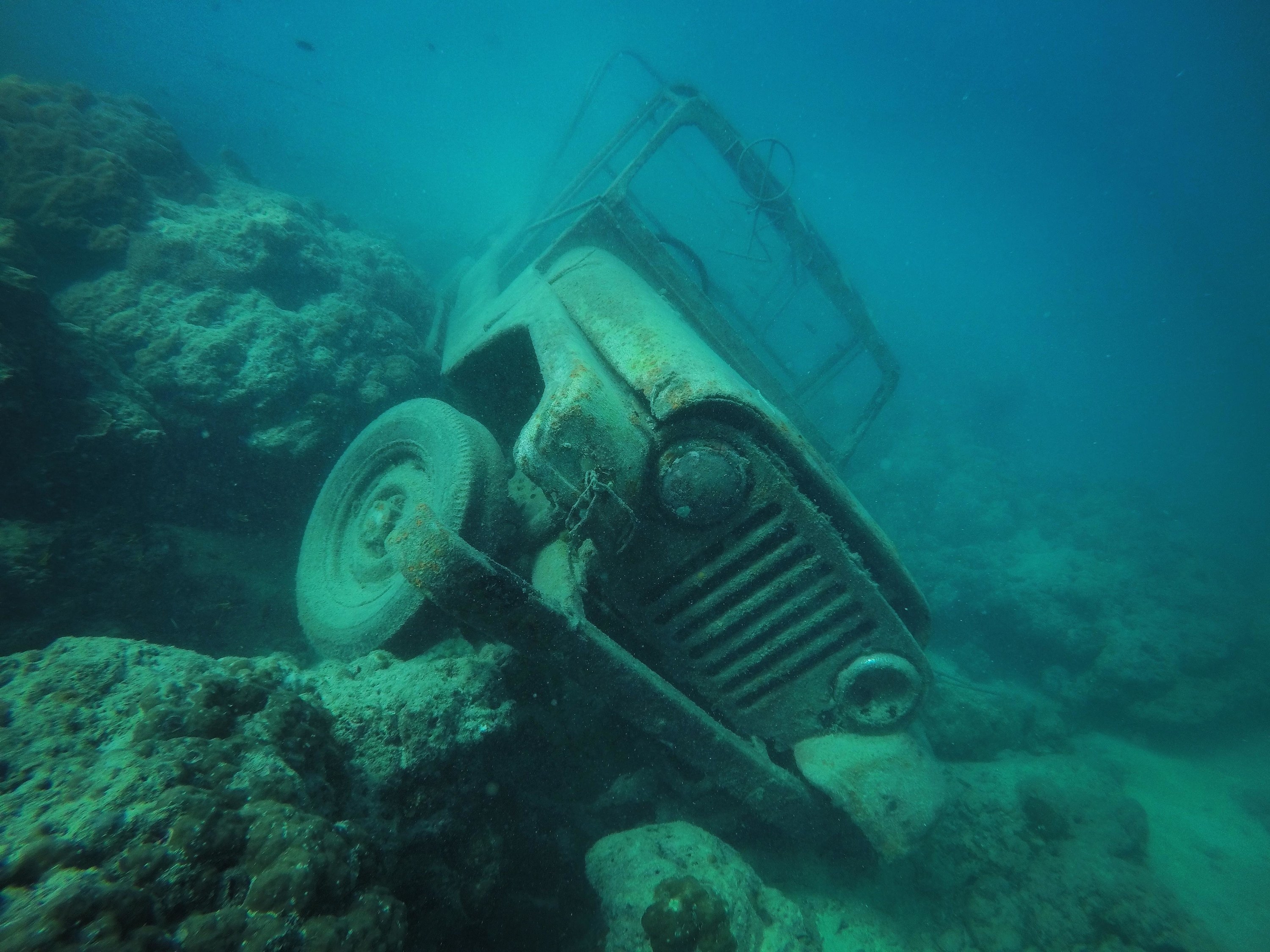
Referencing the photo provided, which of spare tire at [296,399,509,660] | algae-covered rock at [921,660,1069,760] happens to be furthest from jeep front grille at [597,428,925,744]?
algae-covered rock at [921,660,1069,760]

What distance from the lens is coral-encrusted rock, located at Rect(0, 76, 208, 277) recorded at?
5.21 metres

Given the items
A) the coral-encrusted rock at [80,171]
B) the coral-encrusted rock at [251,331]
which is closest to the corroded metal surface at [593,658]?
the coral-encrusted rock at [251,331]

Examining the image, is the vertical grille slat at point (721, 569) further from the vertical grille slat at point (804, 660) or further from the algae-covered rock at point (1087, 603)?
the algae-covered rock at point (1087, 603)

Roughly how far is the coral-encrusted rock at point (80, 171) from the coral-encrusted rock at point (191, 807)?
540 cm

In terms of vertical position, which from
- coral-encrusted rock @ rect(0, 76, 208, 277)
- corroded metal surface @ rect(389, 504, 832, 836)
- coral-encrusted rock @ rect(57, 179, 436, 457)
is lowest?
coral-encrusted rock @ rect(0, 76, 208, 277)

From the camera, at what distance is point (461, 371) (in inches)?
163

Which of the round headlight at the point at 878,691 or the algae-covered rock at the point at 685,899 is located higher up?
the round headlight at the point at 878,691

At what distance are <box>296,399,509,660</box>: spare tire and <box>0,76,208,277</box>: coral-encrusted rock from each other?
3.96 m

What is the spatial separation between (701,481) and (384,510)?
2.36 metres

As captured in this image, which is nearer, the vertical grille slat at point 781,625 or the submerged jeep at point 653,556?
the submerged jeep at point 653,556

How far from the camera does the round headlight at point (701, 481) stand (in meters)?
2.65

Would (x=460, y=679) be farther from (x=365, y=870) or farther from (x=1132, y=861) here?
(x=1132, y=861)

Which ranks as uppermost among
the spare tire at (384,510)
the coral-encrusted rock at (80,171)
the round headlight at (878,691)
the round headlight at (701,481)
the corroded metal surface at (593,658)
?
the round headlight at (701,481)

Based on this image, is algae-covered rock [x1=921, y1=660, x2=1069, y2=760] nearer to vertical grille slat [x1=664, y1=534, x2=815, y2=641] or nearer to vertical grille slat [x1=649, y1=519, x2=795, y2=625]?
vertical grille slat [x1=664, y1=534, x2=815, y2=641]
